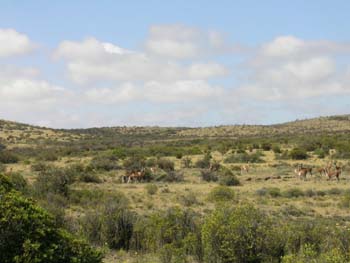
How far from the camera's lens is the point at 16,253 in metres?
7.70

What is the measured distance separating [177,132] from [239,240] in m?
114

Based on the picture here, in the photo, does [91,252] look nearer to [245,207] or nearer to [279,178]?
[245,207]

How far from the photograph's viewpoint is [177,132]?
12575 cm

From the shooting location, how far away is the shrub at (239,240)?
11.4 m

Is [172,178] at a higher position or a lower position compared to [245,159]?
lower

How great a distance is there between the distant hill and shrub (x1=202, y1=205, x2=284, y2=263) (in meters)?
78.4

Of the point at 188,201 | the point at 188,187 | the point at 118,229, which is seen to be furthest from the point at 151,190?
the point at 118,229

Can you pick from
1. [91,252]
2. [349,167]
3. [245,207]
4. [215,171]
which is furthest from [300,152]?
[91,252]

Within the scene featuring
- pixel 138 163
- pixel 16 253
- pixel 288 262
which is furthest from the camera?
pixel 138 163

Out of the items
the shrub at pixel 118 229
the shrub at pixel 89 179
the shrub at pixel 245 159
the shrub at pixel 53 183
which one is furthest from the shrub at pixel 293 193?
the shrub at pixel 245 159

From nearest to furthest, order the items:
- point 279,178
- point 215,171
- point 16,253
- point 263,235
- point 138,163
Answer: point 16,253, point 263,235, point 279,178, point 215,171, point 138,163

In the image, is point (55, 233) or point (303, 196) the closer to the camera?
point (55, 233)

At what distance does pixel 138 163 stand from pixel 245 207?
32.1 meters

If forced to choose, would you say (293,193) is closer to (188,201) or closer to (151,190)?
(188,201)
